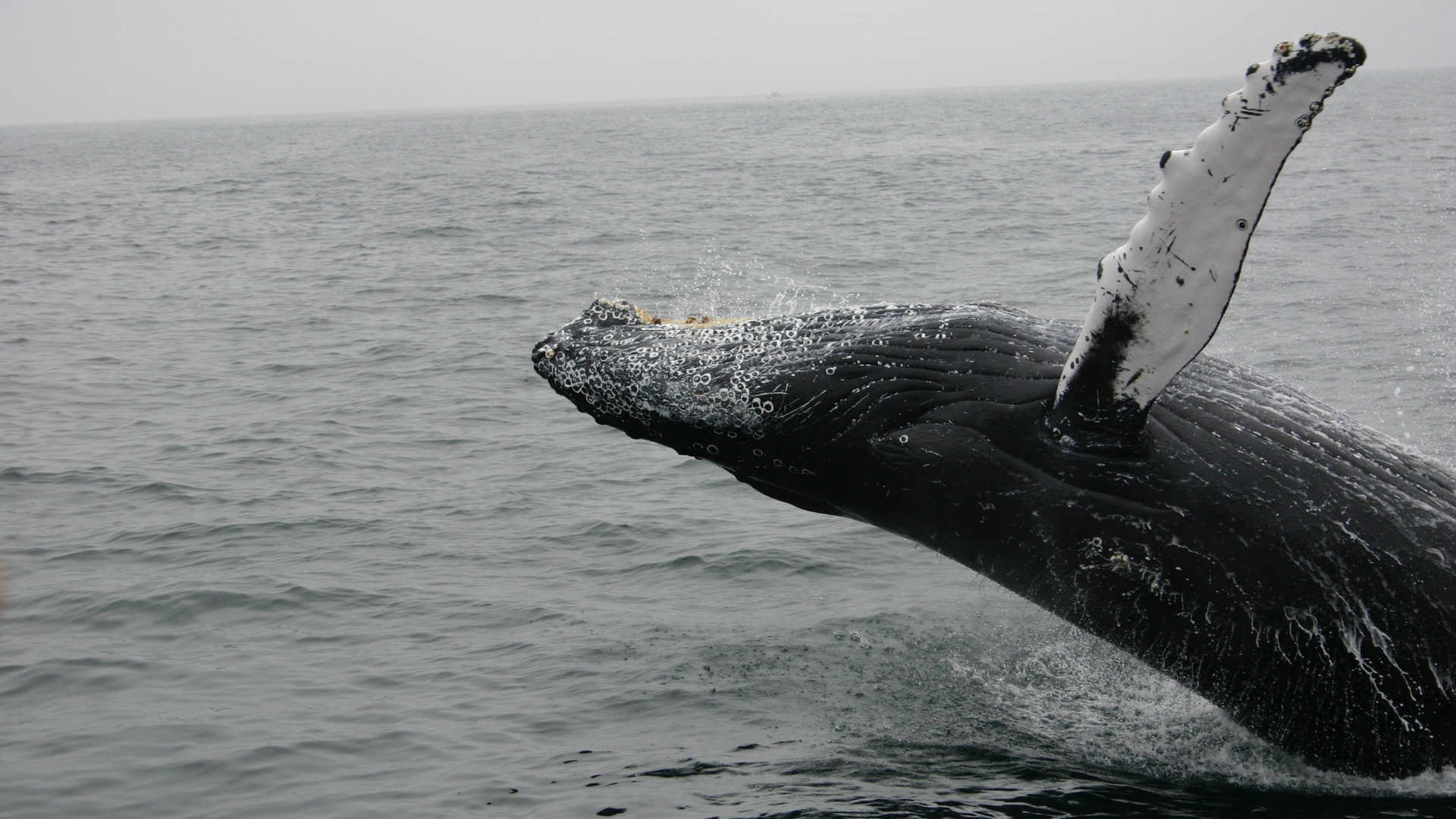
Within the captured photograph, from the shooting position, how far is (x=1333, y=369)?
50.2 ft

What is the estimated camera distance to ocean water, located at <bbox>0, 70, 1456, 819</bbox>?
7.20 meters

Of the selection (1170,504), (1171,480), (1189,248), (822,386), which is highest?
(1189,248)

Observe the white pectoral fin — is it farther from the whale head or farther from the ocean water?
the ocean water

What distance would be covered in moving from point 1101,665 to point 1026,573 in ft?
8.06

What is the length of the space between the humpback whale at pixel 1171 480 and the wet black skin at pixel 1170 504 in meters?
0.01

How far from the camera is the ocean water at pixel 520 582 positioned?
283 inches

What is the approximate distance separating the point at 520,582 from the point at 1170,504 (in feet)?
20.8

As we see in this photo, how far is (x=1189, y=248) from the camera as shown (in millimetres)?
5168

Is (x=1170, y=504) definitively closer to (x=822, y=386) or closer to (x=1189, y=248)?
(x=1189, y=248)

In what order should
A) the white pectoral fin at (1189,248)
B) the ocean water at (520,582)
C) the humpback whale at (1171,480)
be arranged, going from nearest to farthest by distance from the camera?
the white pectoral fin at (1189,248) → the humpback whale at (1171,480) → the ocean water at (520,582)

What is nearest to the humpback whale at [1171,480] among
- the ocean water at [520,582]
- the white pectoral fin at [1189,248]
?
the white pectoral fin at [1189,248]

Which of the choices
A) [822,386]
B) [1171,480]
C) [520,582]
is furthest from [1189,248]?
[520,582]

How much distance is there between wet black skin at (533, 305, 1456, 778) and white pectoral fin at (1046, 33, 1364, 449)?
381 millimetres

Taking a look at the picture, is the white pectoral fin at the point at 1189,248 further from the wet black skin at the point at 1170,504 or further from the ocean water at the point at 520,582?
the ocean water at the point at 520,582
